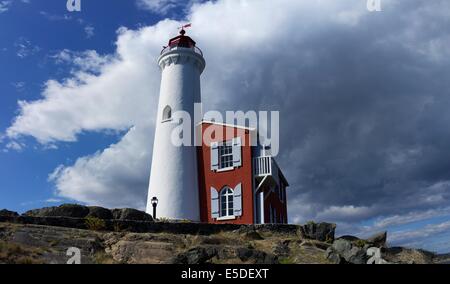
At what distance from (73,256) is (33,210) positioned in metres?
5.59

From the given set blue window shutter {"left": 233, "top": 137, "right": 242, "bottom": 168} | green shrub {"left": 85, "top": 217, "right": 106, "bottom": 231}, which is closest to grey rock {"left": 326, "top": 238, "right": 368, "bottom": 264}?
green shrub {"left": 85, "top": 217, "right": 106, "bottom": 231}

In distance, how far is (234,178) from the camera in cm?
2561

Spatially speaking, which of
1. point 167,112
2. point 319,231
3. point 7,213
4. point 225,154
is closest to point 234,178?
point 225,154

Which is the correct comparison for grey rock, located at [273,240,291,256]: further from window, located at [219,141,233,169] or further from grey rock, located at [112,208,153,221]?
window, located at [219,141,233,169]

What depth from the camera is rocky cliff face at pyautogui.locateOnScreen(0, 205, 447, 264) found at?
1432 cm

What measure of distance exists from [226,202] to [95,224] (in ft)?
32.7

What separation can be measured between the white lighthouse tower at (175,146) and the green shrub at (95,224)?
327 inches

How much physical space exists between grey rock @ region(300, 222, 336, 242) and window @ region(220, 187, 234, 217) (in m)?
6.02

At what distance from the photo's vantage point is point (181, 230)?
1834cm

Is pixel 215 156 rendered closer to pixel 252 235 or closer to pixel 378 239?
pixel 252 235

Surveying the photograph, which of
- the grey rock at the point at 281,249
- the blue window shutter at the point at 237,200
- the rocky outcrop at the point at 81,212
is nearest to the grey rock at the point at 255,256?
the grey rock at the point at 281,249

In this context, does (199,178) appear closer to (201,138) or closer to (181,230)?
(201,138)
